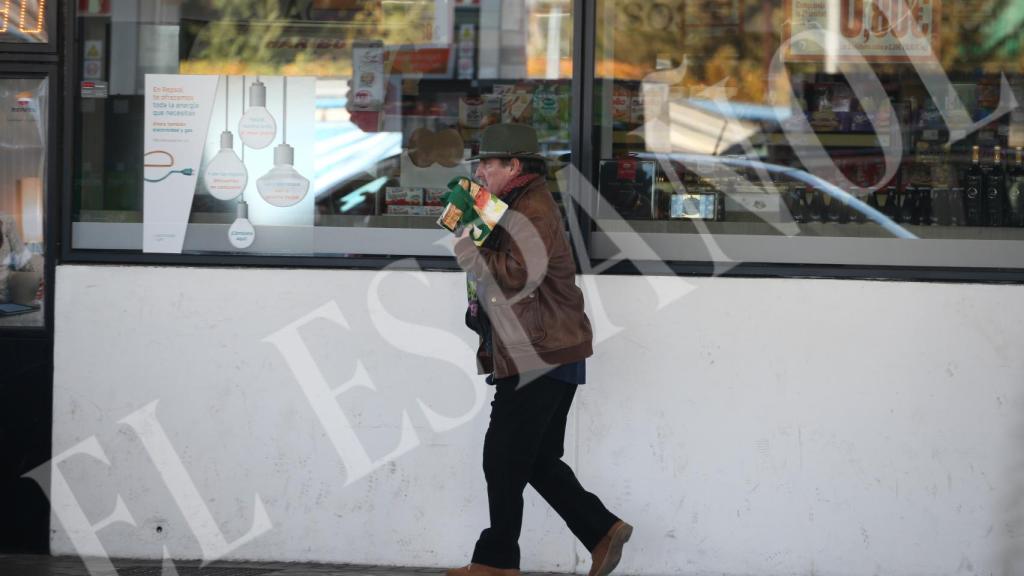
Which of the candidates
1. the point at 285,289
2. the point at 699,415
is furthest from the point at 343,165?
the point at 699,415

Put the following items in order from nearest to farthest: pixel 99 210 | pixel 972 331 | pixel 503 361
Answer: pixel 503 361 < pixel 972 331 < pixel 99 210

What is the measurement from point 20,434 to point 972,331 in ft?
13.5

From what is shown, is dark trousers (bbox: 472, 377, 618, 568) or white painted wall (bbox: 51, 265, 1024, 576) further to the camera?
white painted wall (bbox: 51, 265, 1024, 576)

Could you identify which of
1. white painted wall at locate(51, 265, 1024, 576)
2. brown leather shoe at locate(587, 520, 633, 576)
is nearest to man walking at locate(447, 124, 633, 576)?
brown leather shoe at locate(587, 520, 633, 576)

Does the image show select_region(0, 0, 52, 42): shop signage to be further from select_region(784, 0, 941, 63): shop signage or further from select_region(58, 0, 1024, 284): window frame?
select_region(784, 0, 941, 63): shop signage

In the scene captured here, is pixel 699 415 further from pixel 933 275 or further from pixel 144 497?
pixel 144 497

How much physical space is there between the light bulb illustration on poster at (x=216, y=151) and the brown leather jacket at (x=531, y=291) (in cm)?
146

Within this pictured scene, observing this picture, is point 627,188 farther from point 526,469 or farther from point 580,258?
point 526,469

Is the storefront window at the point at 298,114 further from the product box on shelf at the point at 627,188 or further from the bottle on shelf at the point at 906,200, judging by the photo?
the bottle on shelf at the point at 906,200

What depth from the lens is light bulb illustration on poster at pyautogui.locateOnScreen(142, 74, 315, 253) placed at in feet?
18.8

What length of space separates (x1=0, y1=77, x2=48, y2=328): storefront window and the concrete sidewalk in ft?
3.39

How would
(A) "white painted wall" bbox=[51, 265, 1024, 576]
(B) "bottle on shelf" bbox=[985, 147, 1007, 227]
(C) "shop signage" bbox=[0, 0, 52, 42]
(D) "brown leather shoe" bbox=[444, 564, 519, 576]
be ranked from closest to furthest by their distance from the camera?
1. (D) "brown leather shoe" bbox=[444, 564, 519, 576]
2. (A) "white painted wall" bbox=[51, 265, 1024, 576]
3. (C) "shop signage" bbox=[0, 0, 52, 42]
4. (B) "bottle on shelf" bbox=[985, 147, 1007, 227]

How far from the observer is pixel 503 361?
15.2ft

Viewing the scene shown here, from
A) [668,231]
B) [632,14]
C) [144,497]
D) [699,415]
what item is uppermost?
[632,14]
